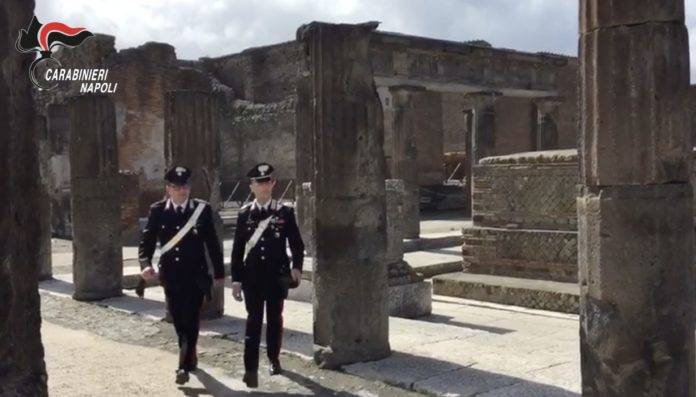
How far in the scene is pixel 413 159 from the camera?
48.3 ft

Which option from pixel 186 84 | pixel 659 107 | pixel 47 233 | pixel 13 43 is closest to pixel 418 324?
pixel 659 107

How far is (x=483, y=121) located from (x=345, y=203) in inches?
480

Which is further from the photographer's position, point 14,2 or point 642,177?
point 642,177

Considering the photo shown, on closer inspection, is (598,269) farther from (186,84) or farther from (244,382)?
(186,84)

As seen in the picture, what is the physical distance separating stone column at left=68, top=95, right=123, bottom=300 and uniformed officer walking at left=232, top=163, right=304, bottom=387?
13.2 feet

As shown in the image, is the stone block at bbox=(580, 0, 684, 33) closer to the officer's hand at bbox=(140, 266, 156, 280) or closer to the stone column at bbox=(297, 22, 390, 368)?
the stone column at bbox=(297, 22, 390, 368)

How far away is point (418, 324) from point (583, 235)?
3.20 meters

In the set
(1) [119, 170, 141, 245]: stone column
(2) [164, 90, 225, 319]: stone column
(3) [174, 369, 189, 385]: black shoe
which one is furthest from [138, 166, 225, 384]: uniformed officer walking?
(1) [119, 170, 141, 245]: stone column

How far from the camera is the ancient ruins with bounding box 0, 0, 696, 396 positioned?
3461 millimetres

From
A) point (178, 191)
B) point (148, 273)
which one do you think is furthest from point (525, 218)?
point (148, 273)

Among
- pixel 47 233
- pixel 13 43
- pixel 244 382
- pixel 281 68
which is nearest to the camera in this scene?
pixel 13 43

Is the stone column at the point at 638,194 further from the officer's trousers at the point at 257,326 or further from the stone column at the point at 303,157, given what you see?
the stone column at the point at 303,157

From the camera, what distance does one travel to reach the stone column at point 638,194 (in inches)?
137

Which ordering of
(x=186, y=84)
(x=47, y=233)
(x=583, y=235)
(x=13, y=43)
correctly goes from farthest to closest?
(x=186, y=84) → (x=47, y=233) → (x=583, y=235) → (x=13, y=43)
